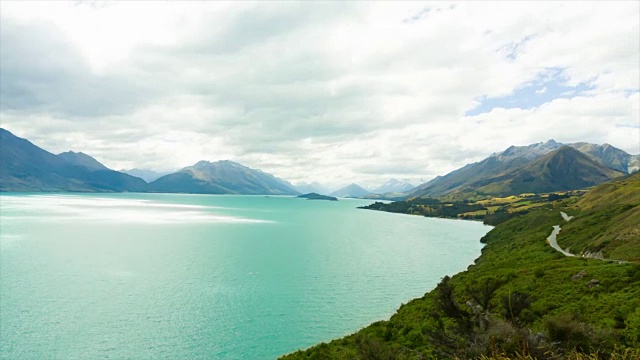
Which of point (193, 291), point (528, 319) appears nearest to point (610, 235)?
point (528, 319)

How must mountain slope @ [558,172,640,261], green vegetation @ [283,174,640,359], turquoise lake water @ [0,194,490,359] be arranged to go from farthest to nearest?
mountain slope @ [558,172,640,261]
turquoise lake water @ [0,194,490,359]
green vegetation @ [283,174,640,359]

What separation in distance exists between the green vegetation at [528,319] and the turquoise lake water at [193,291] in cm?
1396

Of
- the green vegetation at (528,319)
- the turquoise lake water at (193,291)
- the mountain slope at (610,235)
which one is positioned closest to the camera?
the green vegetation at (528,319)

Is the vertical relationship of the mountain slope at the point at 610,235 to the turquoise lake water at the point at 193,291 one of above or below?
above

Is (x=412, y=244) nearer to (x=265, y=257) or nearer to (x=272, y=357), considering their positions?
(x=265, y=257)

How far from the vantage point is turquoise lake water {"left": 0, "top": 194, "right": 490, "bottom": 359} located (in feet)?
169

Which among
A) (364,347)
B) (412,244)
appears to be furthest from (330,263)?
(364,347)

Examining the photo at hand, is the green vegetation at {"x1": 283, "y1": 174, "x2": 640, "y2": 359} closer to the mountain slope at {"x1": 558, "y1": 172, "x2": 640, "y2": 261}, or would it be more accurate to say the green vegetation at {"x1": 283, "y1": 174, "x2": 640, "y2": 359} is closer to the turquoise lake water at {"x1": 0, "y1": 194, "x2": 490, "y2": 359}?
the mountain slope at {"x1": 558, "y1": 172, "x2": 640, "y2": 261}

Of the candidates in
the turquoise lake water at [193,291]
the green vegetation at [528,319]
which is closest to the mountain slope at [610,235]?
the green vegetation at [528,319]

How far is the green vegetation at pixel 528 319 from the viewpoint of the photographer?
16.6m

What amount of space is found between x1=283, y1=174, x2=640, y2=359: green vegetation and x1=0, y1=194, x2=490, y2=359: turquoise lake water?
14.0 meters

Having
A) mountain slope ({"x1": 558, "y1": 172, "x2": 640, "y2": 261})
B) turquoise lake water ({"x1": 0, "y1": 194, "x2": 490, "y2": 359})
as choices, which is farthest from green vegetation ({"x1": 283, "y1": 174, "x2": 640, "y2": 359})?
turquoise lake water ({"x1": 0, "y1": 194, "x2": 490, "y2": 359})

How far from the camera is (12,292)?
72.2 meters

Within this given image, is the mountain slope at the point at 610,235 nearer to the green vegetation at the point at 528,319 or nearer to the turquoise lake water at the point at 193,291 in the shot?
the green vegetation at the point at 528,319
